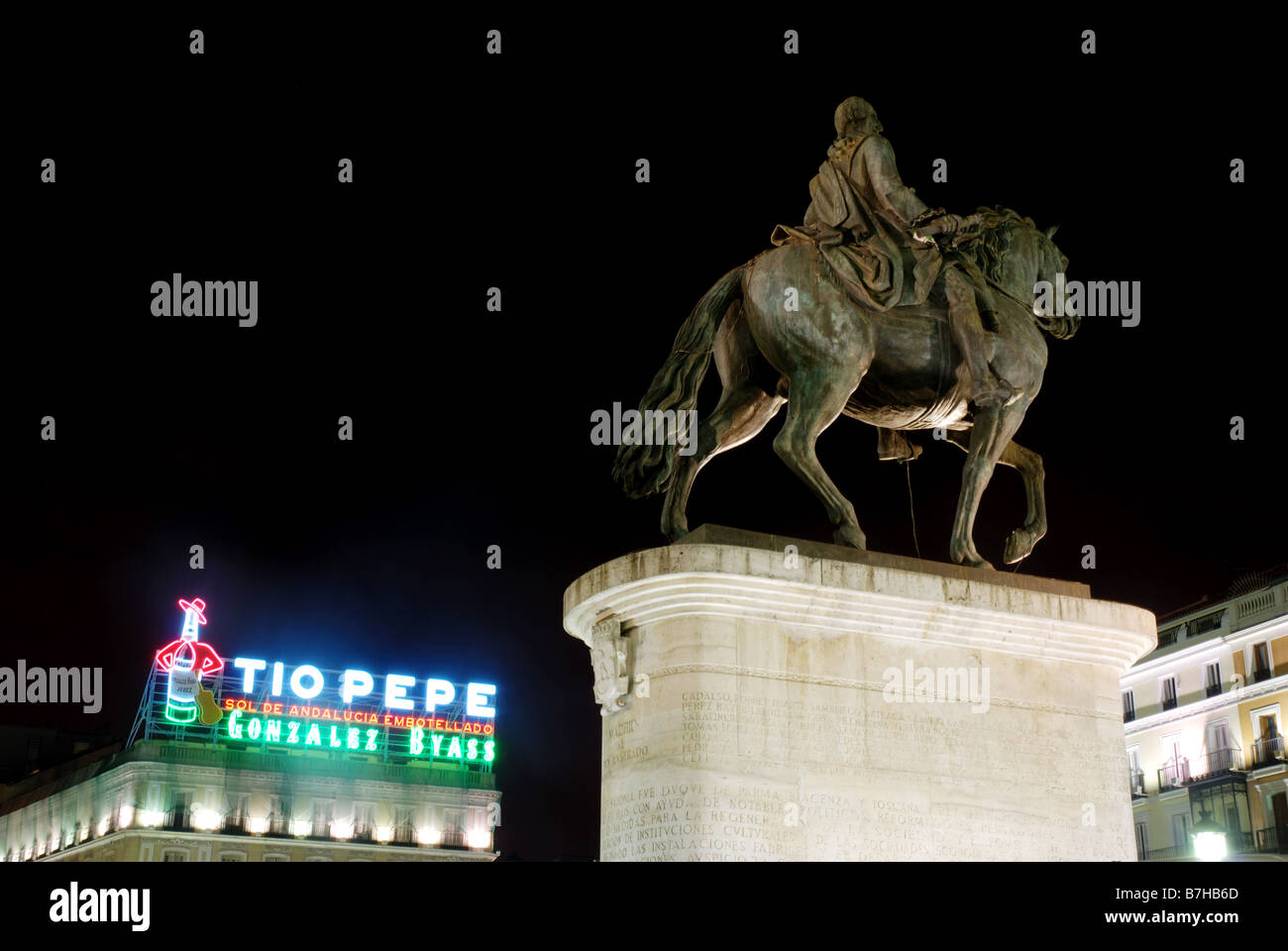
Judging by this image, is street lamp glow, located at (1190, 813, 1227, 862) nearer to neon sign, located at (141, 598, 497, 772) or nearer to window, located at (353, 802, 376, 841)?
neon sign, located at (141, 598, 497, 772)

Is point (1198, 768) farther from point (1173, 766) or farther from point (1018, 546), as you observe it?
point (1018, 546)

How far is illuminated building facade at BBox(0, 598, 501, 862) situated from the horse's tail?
271 ft

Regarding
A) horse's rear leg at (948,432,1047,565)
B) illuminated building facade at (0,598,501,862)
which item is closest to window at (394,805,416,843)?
illuminated building facade at (0,598,501,862)

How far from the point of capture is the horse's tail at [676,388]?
14.2m

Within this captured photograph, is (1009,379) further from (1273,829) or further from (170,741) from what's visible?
(170,741)

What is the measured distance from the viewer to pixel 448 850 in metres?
101

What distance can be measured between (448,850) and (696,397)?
90.4 meters

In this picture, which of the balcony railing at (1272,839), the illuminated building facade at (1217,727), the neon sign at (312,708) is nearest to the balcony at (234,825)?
the neon sign at (312,708)

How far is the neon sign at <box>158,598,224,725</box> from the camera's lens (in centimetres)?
9269

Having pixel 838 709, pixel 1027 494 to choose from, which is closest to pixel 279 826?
pixel 1027 494

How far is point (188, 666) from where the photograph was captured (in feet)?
306

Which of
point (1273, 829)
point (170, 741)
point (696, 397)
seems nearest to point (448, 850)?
point (170, 741)

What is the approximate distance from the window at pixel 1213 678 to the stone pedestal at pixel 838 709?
168ft
